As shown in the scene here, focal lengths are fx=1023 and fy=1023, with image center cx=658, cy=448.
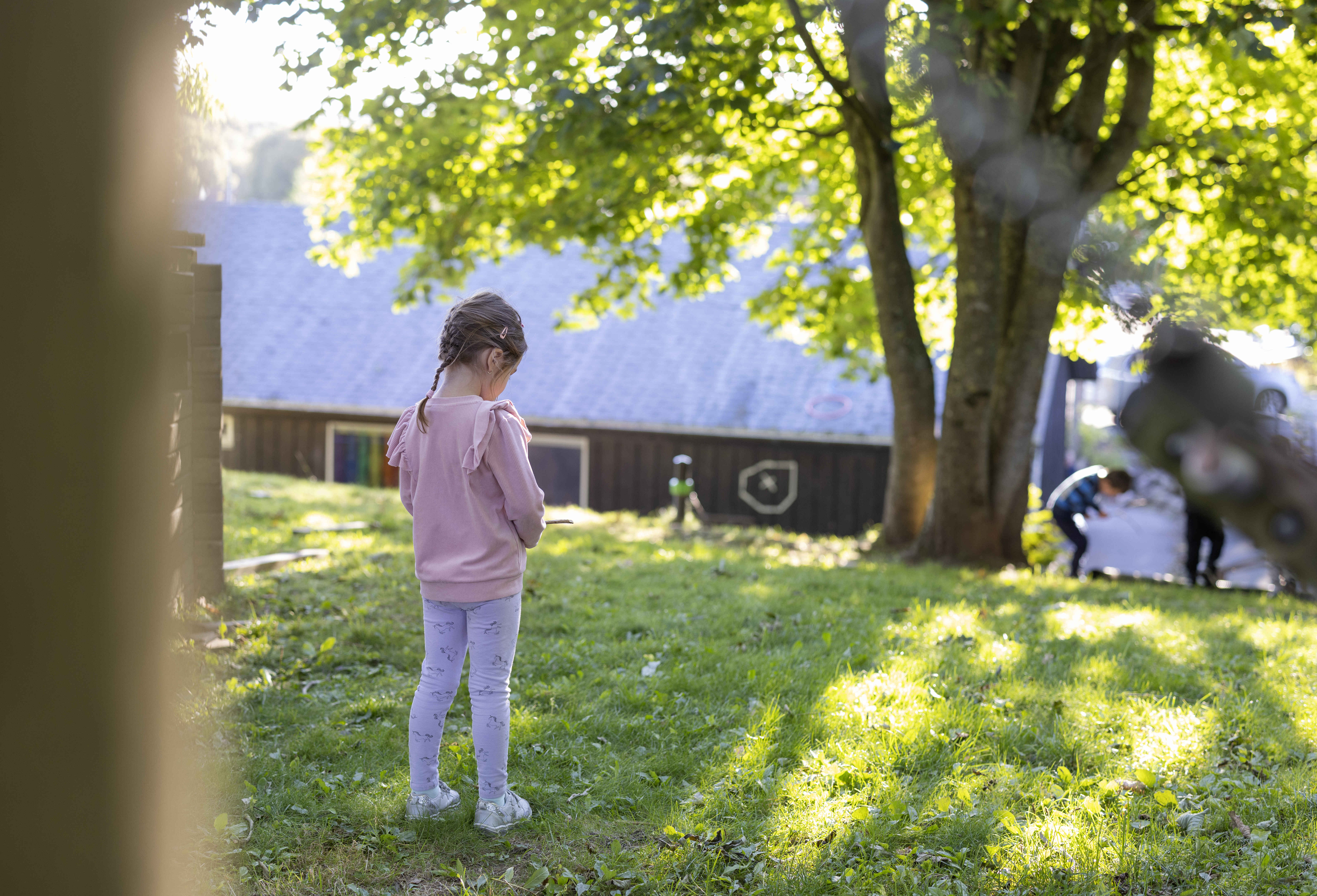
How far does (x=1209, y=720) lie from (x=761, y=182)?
934 cm

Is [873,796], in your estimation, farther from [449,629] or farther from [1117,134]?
[1117,134]

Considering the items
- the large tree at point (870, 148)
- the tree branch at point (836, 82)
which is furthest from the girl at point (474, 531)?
the tree branch at point (836, 82)

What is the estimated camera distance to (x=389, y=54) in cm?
938

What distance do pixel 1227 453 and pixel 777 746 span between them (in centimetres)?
410

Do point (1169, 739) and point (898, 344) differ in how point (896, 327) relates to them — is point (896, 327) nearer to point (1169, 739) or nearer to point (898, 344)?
point (898, 344)

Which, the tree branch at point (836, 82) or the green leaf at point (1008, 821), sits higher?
the tree branch at point (836, 82)

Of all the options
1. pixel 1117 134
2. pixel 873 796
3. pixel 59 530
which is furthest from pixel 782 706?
pixel 1117 134

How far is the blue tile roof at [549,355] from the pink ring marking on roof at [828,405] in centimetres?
9

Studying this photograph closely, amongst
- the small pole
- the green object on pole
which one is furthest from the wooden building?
the green object on pole

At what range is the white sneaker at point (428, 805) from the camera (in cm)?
382

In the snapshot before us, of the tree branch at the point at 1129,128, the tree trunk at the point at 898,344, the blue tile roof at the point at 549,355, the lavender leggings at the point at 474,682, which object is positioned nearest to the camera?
the lavender leggings at the point at 474,682

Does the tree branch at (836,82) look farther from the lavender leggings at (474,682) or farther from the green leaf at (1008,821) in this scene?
the green leaf at (1008,821)

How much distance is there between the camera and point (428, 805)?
3.84m

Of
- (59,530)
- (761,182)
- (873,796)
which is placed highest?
(761,182)
